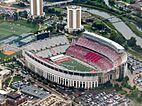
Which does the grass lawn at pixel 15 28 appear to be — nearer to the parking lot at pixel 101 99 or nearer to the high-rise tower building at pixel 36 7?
the high-rise tower building at pixel 36 7

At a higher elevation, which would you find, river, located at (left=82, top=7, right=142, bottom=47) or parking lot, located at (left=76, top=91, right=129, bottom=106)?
river, located at (left=82, top=7, right=142, bottom=47)

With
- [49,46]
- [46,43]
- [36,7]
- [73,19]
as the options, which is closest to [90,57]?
[49,46]

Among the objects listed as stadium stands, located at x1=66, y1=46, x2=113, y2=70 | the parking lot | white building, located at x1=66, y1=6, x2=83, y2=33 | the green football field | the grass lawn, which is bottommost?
the parking lot

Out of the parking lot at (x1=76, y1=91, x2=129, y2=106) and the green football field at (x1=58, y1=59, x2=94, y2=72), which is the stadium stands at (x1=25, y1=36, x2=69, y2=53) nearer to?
the green football field at (x1=58, y1=59, x2=94, y2=72)

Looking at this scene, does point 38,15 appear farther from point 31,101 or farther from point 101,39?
point 31,101

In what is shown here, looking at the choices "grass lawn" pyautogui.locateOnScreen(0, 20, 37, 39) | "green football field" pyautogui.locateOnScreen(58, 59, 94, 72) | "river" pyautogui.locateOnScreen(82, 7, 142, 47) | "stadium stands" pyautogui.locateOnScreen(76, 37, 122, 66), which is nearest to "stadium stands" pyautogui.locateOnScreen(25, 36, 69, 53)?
"stadium stands" pyautogui.locateOnScreen(76, 37, 122, 66)

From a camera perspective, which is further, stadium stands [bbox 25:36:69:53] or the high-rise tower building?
the high-rise tower building

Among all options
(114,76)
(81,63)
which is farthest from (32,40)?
(114,76)
